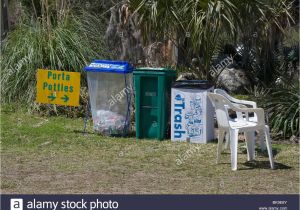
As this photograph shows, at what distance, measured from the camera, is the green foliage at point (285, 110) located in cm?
1078

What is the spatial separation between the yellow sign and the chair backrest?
353 cm

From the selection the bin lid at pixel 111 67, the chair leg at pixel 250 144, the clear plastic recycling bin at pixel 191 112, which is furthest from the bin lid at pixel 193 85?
the chair leg at pixel 250 144

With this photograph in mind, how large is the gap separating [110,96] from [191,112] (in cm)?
143

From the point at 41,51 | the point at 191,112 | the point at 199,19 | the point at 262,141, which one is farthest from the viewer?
the point at 41,51

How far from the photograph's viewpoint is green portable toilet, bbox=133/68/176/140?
421 inches

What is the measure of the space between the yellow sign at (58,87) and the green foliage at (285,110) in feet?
10.8

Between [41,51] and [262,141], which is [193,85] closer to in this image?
[262,141]

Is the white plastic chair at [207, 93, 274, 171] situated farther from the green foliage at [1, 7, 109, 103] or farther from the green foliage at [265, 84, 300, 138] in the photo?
the green foliage at [1, 7, 109, 103]

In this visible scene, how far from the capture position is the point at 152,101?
35.6 ft

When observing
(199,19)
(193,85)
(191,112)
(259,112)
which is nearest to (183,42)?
(199,19)

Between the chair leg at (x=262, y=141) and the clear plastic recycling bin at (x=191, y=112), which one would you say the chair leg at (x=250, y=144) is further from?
the clear plastic recycling bin at (x=191, y=112)

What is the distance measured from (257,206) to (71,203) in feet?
6.35

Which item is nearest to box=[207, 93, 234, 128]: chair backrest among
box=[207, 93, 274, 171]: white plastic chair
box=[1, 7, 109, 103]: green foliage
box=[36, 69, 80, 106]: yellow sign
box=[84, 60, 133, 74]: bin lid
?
box=[207, 93, 274, 171]: white plastic chair

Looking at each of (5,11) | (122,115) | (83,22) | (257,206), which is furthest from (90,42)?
(257,206)
